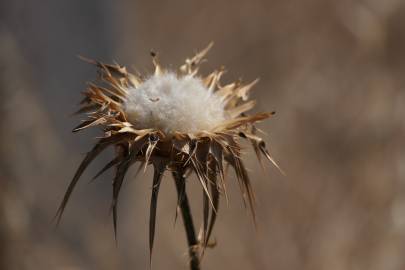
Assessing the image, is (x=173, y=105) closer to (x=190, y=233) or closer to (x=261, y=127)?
(x=190, y=233)

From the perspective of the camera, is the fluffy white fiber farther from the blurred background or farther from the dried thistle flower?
the blurred background

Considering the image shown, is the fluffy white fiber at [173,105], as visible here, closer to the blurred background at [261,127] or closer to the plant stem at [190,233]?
the plant stem at [190,233]

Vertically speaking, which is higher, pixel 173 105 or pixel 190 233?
pixel 173 105

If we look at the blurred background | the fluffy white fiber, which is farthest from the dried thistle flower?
the blurred background

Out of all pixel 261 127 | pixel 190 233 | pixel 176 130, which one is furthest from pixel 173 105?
pixel 261 127

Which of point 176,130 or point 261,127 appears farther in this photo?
point 261,127

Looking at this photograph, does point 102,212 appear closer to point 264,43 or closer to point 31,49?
point 31,49

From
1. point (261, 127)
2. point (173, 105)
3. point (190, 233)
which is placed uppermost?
Result: point (261, 127)
